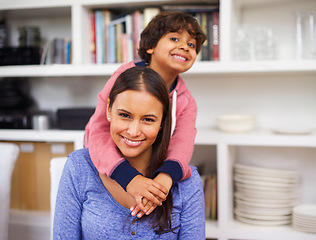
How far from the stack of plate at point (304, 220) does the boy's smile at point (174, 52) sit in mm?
1108

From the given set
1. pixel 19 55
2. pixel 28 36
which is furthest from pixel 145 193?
pixel 28 36

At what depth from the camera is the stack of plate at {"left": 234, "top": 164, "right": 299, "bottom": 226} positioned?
200cm

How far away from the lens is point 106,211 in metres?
1.09

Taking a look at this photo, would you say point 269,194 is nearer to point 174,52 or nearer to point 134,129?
point 174,52

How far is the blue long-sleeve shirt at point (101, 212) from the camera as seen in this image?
1080 millimetres

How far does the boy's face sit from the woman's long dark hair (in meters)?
0.25

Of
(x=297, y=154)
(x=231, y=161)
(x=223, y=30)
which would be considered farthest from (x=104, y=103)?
(x=297, y=154)

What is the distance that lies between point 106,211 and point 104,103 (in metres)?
0.41

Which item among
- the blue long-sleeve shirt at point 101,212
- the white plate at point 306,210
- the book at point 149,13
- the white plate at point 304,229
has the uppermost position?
the book at point 149,13

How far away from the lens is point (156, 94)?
3.44ft

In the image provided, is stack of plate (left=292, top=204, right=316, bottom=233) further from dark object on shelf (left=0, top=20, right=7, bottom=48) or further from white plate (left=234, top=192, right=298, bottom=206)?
dark object on shelf (left=0, top=20, right=7, bottom=48)

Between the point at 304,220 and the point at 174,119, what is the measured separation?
40.3 inches

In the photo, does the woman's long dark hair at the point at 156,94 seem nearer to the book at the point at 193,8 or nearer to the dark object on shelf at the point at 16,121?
the book at the point at 193,8

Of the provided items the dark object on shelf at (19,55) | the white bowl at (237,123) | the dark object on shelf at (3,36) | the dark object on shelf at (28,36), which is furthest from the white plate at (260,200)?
the dark object on shelf at (3,36)
